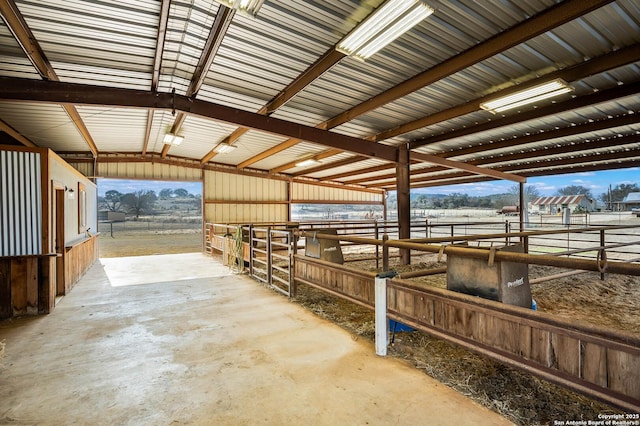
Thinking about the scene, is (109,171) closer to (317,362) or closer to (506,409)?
(317,362)

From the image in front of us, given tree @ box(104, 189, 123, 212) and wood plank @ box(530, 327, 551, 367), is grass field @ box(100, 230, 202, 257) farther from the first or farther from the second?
tree @ box(104, 189, 123, 212)

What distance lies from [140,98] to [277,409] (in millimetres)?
5742

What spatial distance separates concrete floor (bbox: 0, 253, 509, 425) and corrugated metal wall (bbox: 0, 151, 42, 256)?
3.71 ft

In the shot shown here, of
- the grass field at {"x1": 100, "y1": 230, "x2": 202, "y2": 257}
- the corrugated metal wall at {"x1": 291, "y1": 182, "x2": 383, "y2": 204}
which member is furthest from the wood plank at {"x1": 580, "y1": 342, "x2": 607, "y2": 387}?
the corrugated metal wall at {"x1": 291, "y1": 182, "x2": 383, "y2": 204}

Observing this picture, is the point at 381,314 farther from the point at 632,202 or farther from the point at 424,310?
the point at 632,202

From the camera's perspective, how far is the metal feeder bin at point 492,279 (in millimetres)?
2400

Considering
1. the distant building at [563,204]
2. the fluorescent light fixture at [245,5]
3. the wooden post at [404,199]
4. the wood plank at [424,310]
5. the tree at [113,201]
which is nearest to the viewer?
the wood plank at [424,310]

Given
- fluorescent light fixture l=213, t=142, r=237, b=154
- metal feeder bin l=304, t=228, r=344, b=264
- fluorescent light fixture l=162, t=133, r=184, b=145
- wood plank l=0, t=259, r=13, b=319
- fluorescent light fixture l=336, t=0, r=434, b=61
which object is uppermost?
fluorescent light fixture l=162, t=133, r=184, b=145

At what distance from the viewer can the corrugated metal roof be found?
139 inches

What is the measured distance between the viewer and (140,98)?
18.8 feet

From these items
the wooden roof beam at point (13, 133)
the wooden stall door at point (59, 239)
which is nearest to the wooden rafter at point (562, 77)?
the wooden stall door at point (59, 239)

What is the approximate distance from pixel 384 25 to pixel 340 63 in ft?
4.88

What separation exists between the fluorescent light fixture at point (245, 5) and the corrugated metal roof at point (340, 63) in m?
0.60

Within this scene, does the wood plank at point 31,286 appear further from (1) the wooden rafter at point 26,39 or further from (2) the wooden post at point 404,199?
(2) the wooden post at point 404,199
